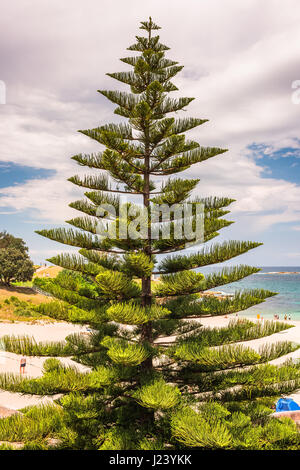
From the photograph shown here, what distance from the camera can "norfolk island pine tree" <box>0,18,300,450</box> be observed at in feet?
12.9

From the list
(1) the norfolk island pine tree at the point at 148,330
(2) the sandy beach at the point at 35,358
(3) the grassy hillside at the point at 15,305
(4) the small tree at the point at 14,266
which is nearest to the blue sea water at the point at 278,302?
(1) the norfolk island pine tree at the point at 148,330

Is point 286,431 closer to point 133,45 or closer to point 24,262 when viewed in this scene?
point 133,45

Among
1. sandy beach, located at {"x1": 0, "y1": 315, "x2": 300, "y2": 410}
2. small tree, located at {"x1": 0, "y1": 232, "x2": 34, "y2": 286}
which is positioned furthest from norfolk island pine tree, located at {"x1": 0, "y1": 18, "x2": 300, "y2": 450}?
small tree, located at {"x1": 0, "y1": 232, "x2": 34, "y2": 286}

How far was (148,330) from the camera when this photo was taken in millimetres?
4438

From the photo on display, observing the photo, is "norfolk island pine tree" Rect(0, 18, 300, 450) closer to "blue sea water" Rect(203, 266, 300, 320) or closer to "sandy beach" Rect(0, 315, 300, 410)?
"blue sea water" Rect(203, 266, 300, 320)

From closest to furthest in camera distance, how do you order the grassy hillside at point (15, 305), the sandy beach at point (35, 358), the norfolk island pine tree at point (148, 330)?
the norfolk island pine tree at point (148, 330) → the sandy beach at point (35, 358) → the grassy hillside at point (15, 305)

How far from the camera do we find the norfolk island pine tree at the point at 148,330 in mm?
3920

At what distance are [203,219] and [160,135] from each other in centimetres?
146

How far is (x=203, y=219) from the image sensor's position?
170 inches

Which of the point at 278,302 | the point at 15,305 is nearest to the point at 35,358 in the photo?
the point at 15,305

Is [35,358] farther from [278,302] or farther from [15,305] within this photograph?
[278,302]

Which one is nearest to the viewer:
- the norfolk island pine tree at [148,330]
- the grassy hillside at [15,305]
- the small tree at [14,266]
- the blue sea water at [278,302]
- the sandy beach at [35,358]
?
the norfolk island pine tree at [148,330]

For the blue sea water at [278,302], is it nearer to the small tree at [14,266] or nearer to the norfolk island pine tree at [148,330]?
the norfolk island pine tree at [148,330]
